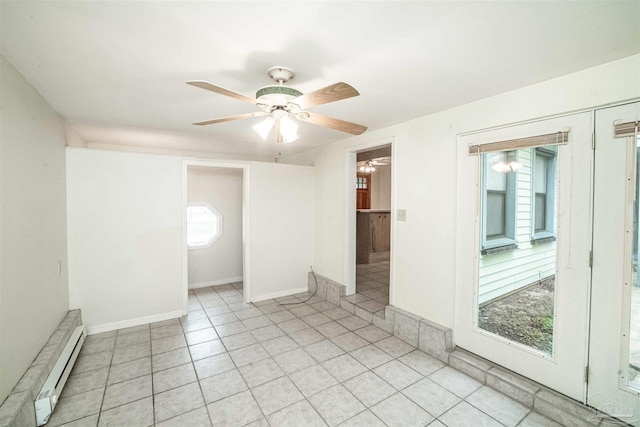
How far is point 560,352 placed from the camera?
1.91 meters

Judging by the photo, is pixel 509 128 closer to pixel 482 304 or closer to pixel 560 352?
pixel 482 304

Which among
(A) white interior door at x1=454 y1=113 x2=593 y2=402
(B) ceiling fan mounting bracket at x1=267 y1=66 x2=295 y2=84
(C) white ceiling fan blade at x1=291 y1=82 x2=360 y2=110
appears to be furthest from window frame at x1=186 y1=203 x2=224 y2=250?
(A) white interior door at x1=454 y1=113 x2=593 y2=402

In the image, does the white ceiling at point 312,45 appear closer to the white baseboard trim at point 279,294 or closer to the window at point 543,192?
the window at point 543,192

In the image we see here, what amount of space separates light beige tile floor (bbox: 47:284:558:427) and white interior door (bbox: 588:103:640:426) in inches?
18.1

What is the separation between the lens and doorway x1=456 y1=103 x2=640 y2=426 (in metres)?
1.67

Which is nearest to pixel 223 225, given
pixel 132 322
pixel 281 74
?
pixel 132 322

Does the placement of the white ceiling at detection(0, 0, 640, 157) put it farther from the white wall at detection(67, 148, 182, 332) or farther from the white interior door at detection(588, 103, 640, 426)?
the white wall at detection(67, 148, 182, 332)

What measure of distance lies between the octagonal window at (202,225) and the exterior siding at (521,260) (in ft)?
13.4

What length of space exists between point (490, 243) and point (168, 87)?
290 cm

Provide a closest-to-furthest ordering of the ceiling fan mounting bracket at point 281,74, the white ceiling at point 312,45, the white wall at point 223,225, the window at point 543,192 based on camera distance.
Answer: the white ceiling at point 312,45
the ceiling fan mounting bracket at point 281,74
the window at point 543,192
the white wall at point 223,225

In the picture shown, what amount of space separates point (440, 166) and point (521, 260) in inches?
40.5

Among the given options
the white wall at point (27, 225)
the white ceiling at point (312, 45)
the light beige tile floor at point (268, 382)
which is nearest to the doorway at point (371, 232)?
the light beige tile floor at point (268, 382)

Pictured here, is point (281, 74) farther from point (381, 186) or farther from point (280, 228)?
point (381, 186)

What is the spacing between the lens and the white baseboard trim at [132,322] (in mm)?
3029
